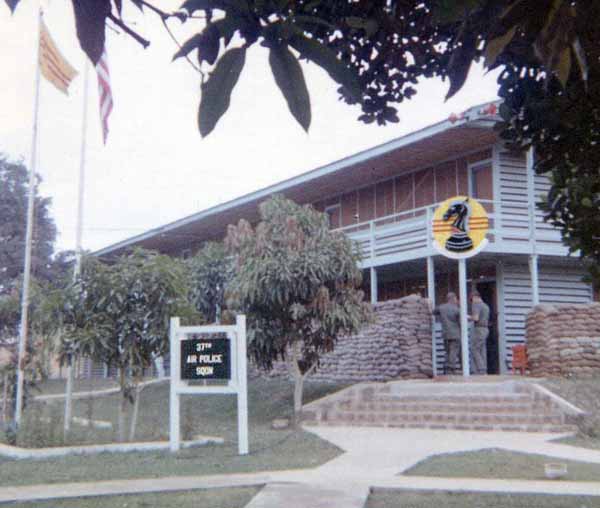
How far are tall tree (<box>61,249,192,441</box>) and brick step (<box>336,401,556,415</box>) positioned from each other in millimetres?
4353

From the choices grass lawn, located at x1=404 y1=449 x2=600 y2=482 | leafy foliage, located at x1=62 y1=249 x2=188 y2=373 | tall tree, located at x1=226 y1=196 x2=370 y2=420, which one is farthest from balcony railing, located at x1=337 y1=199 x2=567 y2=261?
grass lawn, located at x1=404 y1=449 x2=600 y2=482

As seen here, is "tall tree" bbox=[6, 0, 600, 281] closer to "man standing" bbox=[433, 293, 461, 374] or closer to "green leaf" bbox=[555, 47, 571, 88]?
"green leaf" bbox=[555, 47, 571, 88]

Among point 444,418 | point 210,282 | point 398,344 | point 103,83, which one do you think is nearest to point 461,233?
point 398,344

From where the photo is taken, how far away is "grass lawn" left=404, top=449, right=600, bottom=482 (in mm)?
8414

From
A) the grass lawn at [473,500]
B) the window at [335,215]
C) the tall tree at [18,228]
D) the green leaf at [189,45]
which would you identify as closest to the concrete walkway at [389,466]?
the grass lawn at [473,500]

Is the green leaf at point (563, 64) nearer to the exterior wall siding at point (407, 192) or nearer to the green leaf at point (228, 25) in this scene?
the green leaf at point (228, 25)

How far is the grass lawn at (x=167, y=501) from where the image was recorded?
7102mm

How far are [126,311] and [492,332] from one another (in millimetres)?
10305

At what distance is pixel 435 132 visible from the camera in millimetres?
18078

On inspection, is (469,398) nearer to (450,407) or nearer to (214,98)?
(450,407)

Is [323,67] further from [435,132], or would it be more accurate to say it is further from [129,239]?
[129,239]

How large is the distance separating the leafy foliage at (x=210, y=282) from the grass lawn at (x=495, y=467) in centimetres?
1010

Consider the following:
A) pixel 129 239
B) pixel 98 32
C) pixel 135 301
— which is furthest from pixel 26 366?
pixel 129 239

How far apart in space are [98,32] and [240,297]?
44.2 ft
